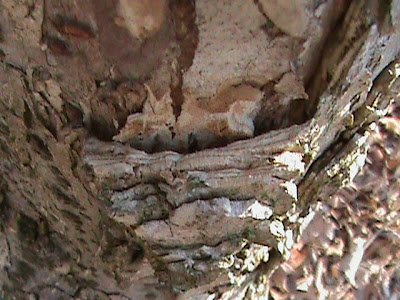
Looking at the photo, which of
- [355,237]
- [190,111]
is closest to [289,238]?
[355,237]

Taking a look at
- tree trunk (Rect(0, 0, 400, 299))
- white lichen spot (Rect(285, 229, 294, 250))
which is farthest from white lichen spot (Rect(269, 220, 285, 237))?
white lichen spot (Rect(285, 229, 294, 250))

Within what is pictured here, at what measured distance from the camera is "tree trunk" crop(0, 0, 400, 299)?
1.58 ft

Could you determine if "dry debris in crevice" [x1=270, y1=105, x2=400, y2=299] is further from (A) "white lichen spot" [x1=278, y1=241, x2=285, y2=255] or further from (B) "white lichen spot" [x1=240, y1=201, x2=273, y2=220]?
(B) "white lichen spot" [x1=240, y1=201, x2=273, y2=220]

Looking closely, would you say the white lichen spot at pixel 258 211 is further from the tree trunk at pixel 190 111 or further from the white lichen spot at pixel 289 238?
the white lichen spot at pixel 289 238

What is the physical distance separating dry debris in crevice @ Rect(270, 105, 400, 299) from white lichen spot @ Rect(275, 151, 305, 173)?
37 cm

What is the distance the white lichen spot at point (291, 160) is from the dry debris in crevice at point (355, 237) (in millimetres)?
371

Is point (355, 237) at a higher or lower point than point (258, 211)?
higher

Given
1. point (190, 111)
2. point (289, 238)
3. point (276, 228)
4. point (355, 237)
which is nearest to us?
point (190, 111)

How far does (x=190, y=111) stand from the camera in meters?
0.55

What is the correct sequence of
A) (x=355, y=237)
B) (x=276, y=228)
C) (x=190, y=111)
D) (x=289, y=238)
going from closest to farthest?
(x=190, y=111)
(x=276, y=228)
(x=289, y=238)
(x=355, y=237)

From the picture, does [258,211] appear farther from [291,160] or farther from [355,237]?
[355,237]

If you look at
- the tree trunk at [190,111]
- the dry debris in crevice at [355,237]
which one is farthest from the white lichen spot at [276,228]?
the dry debris in crevice at [355,237]

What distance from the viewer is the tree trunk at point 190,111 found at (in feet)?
1.58

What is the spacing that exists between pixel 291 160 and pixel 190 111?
113mm
